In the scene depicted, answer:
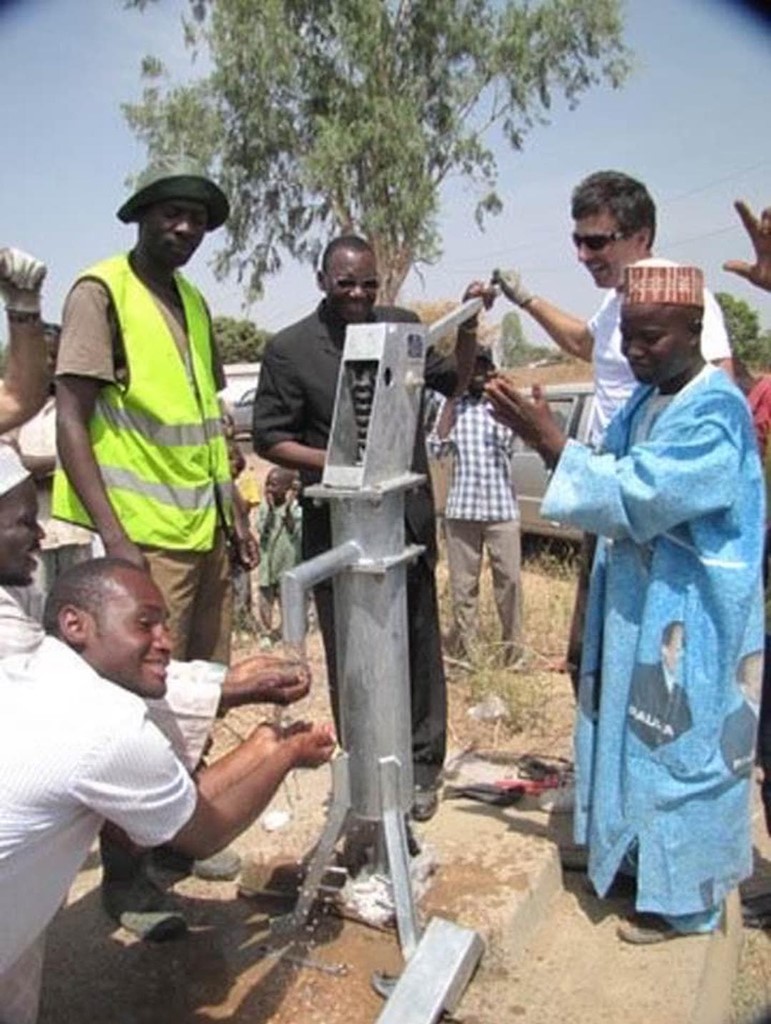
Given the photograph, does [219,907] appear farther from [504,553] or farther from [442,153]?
[442,153]

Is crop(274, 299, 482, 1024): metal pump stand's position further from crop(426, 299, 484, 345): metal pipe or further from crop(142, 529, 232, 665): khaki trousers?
crop(142, 529, 232, 665): khaki trousers

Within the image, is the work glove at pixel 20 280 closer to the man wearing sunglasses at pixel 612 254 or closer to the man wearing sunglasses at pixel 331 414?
the man wearing sunglasses at pixel 331 414

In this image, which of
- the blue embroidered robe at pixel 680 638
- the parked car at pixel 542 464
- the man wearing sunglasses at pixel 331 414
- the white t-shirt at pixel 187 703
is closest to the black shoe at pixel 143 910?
the white t-shirt at pixel 187 703

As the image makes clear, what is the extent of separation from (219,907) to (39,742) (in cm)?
141

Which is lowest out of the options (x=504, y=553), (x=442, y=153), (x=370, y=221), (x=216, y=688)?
(x=504, y=553)

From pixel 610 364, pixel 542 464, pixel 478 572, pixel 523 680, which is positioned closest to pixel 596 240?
pixel 610 364

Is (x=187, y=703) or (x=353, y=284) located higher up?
(x=353, y=284)

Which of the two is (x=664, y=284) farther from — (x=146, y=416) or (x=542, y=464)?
(x=542, y=464)

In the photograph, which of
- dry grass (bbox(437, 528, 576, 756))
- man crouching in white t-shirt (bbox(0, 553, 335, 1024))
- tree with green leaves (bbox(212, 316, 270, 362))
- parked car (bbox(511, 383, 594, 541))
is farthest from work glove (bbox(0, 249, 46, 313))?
tree with green leaves (bbox(212, 316, 270, 362))

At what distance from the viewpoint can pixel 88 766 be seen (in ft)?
5.58

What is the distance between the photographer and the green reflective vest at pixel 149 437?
270 centimetres

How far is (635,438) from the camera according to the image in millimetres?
2758

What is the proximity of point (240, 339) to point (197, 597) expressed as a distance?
35.7 meters

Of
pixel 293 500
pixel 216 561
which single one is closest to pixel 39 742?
pixel 216 561
